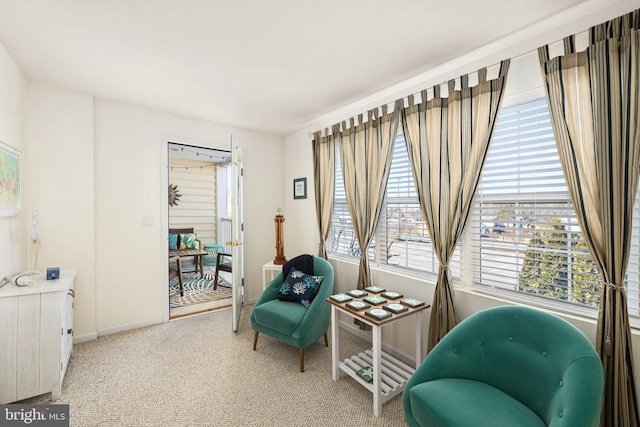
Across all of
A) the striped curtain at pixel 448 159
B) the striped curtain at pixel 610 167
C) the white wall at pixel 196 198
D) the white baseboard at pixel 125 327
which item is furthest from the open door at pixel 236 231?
the white wall at pixel 196 198

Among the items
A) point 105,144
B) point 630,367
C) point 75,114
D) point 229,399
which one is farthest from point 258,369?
point 75,114

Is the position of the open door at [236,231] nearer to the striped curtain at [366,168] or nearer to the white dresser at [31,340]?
the striped curtain at [366,168]

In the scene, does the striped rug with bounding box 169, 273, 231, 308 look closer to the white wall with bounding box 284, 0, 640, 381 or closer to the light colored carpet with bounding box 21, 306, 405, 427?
the light colored carpet with bounding box 21, 306, 405, 427

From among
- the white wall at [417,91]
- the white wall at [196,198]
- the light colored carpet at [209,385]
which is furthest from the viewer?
the white wall at [196,198]

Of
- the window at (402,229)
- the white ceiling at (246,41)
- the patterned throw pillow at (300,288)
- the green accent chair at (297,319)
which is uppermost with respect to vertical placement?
the white ceiling at (246,41)

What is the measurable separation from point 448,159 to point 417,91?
728 mm

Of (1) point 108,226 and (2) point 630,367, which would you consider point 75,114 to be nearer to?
(1) point 108,226

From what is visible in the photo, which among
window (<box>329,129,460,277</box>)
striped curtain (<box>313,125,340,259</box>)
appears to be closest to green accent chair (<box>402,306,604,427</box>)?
window (<box>329,129,460,277</box>)

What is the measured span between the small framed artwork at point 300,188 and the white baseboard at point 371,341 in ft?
5.58

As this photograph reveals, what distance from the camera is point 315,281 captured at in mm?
2734

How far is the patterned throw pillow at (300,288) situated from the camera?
105 inches

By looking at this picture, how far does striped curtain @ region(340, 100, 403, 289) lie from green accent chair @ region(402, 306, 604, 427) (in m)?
1.30

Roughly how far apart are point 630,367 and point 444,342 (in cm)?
86

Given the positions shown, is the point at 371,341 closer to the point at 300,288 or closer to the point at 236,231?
the point at 300,288
